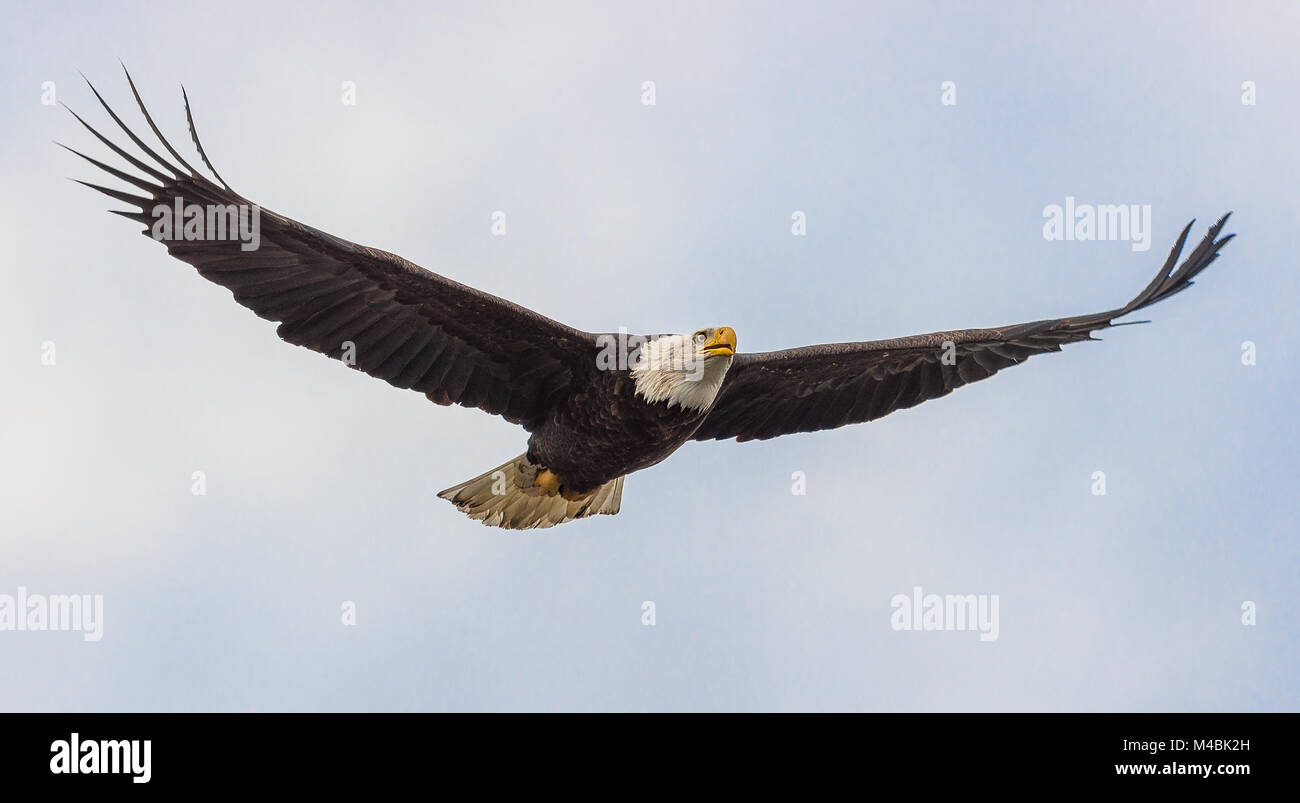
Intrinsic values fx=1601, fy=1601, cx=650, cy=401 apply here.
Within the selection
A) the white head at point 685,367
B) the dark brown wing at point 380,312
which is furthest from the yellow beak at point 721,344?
the dark brown wing at point 380,312

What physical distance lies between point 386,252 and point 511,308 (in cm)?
101

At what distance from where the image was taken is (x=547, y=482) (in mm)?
12680

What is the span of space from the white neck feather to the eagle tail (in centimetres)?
157

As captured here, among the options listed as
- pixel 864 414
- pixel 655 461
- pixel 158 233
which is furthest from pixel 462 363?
pixel 864 414

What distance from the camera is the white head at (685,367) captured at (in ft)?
37.4

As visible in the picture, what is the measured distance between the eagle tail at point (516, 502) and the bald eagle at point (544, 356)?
12 millimetres

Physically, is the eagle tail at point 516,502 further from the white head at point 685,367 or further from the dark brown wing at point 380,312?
the white head at point 685,367

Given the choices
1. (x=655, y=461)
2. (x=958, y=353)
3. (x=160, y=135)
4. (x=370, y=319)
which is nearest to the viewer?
(x=160, y=135)

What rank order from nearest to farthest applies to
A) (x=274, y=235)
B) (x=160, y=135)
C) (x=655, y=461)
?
(x=160, y=135) → (x=274, y=235) → (x=655, y=461)

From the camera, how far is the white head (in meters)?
11.4

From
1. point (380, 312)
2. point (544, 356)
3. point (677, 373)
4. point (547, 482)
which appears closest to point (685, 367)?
point (677, 373)

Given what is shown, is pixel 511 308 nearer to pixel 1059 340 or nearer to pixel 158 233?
pixel 158 233

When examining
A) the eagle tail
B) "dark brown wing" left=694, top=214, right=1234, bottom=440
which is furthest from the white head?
the eagle tail

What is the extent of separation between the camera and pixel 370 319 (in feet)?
37.3
